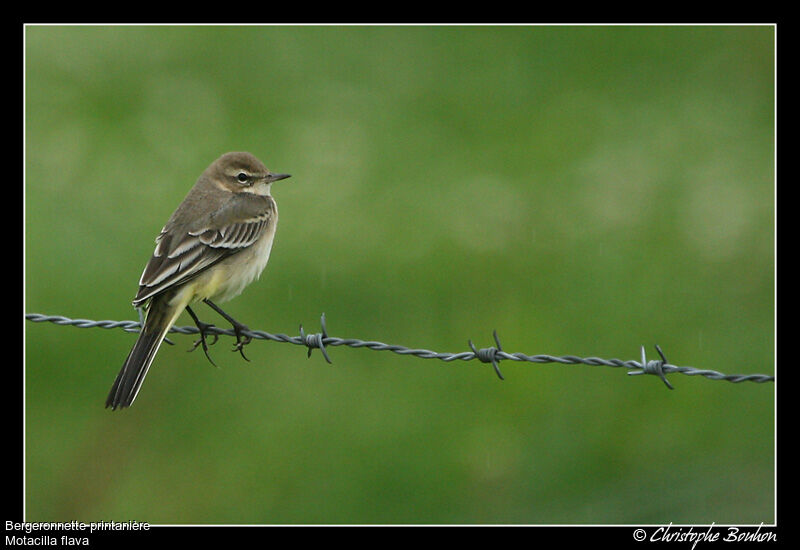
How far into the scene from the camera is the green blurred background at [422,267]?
34.0 feet

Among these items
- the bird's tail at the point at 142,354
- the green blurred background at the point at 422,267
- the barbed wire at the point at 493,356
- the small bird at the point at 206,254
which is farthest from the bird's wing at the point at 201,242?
the green blurred background at the point at 422,267

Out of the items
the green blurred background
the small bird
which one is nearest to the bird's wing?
the small bird

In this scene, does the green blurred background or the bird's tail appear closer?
the bird's tail

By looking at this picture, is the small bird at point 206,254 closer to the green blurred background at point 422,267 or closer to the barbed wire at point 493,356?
the barbed wire at point 493,356

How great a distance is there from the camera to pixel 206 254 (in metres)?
8.19

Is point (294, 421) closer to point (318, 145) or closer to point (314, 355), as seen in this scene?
point (314, 355)

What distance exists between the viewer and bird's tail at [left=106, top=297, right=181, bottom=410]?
718cm

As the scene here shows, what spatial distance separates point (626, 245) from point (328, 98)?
16.7 ft

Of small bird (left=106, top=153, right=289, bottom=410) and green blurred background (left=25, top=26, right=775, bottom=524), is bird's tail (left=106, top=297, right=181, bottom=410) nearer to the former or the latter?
small bird (left=106, top=153, right=289, bottom=410)

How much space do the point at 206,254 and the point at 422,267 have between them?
5170mm

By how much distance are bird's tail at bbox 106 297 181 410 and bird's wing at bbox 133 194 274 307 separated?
0.49 ft

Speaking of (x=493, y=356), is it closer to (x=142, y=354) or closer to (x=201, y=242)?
(x=142, y=354)

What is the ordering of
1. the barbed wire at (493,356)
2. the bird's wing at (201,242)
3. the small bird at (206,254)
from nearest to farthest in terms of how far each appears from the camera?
1. the barbed wire at (493,356)
2. the small bird at (206,254)
3. the bird's wing at (201,242)

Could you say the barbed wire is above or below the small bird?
below
